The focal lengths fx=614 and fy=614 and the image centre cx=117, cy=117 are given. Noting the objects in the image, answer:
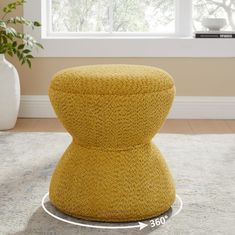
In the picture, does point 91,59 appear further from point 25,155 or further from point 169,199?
point 169,199

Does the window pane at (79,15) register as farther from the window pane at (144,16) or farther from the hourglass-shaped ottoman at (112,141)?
the hourglass-shaped ottoman at (112,141)

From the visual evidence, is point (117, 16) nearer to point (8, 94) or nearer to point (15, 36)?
point (15, 36)

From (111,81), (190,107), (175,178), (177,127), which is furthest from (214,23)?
(111,81)


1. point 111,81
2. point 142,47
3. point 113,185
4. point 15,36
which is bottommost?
point 113,185

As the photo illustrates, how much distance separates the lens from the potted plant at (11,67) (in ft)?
12.8

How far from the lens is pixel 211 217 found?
2271 mm

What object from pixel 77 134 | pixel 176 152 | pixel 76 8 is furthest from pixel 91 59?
pixel 77 134

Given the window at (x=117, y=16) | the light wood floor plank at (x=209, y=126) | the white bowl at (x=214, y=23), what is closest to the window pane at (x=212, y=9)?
the window at (x=117, y=16)

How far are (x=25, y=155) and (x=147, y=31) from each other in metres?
1.73

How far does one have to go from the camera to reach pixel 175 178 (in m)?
2.79

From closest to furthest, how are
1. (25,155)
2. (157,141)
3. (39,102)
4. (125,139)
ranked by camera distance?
(125,139) → (25,155) → (157,141) → (39,102)

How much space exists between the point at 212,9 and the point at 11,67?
159 centimetres

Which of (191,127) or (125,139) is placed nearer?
(125,139)

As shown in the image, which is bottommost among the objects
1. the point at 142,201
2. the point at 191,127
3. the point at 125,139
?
the point at 191,127
